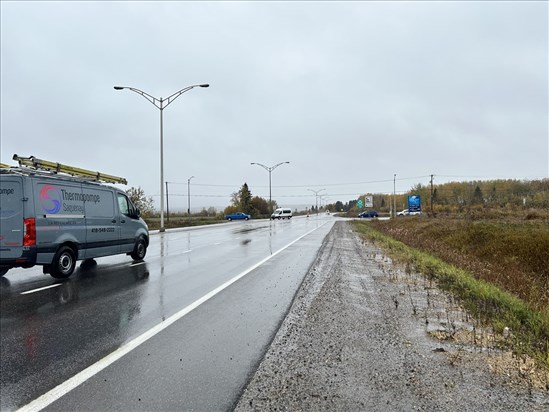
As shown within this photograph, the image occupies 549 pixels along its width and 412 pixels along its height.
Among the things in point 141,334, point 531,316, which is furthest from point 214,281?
point 531,316

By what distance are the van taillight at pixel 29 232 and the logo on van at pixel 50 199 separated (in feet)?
1.50

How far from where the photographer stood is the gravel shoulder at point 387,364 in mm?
3230

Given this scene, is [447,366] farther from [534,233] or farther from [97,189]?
[534,233]

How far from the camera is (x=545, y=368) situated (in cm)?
377

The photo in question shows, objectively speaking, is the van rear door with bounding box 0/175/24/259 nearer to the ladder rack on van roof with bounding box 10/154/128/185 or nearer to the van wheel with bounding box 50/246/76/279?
the ladder rack on van roof with bounding box 10/154/128/185

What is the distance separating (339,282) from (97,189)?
23.3 ft

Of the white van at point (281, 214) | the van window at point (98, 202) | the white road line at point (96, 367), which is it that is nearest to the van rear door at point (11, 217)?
the van window at point (98, 202)

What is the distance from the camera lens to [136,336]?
4910 mm

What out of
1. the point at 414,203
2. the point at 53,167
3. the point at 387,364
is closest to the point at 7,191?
the point at 53,167

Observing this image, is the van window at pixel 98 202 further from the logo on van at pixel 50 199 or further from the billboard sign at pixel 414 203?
the billboard sign at pixel 414 203

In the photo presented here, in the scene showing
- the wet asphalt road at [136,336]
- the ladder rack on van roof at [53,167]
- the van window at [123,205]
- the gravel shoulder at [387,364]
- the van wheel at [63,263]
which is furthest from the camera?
the van window at [123,205]

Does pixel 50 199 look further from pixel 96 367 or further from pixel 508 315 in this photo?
pixel 508 315

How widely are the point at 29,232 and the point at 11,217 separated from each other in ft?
1.69

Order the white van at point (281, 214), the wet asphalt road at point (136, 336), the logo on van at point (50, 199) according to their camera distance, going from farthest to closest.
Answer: the white van at point (281, 214) < the logo on van at point (50, 199) < the wet asphalt road at point (136, 336)
